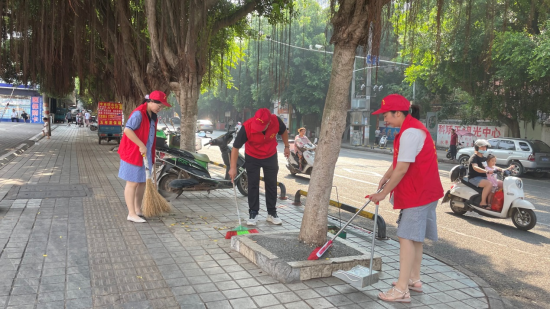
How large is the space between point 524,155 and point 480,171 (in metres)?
10.8

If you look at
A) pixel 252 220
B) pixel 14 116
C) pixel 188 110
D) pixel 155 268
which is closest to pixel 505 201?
pixel 252 220

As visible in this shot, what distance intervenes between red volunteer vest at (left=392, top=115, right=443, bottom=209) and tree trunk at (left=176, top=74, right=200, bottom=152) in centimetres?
706

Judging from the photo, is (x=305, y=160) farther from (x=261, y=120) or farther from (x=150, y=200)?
(x=261, y=120)

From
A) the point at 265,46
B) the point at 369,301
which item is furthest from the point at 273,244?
the point at 265,46

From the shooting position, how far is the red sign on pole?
21.7 metres

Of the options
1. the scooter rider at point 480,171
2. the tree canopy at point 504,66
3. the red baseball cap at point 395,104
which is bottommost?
the scooter rider at point 480,171

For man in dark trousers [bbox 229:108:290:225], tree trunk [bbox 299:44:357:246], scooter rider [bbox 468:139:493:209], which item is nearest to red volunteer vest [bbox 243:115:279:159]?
Result: man in dark trousers [bbox 229:108:290:225]

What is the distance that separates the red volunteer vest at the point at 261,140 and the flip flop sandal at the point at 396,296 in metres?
2.75

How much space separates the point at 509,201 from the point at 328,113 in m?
4.49

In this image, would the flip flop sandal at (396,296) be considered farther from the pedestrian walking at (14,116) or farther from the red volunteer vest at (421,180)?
the pedestrian walking at (14,116)

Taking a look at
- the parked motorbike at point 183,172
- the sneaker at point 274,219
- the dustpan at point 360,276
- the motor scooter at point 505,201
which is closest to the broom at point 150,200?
the parked motorbike at point 183,172

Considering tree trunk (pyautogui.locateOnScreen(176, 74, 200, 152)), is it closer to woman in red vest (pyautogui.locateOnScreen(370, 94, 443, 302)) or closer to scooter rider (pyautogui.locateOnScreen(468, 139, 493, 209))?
scooter rider (pyautogui.locateOnScreen(468, 139, 493, 209))

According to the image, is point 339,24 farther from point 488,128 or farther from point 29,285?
point 488,128

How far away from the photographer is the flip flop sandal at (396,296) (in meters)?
3.65
